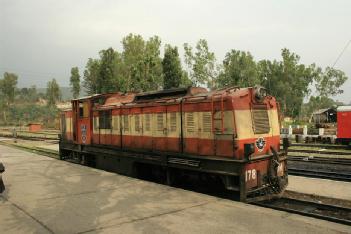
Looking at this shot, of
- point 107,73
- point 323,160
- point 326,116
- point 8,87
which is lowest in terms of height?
point 323,160

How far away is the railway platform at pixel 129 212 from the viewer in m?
6.51

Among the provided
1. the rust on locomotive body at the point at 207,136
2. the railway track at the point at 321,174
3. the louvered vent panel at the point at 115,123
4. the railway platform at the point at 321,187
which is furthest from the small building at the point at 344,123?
the louvered vent panel at the point at 115,123

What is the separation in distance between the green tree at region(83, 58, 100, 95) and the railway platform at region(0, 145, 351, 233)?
51.6 metres

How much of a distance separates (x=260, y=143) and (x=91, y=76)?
60.4 metres

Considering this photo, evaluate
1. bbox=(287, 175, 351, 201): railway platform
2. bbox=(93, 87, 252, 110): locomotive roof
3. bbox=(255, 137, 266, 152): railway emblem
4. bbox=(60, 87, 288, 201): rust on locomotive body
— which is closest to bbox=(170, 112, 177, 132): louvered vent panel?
bbox=(60, 87, 288, 201): rust on locomotive body

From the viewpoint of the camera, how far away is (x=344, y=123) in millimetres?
23500

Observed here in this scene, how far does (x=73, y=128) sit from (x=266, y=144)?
10476 mm

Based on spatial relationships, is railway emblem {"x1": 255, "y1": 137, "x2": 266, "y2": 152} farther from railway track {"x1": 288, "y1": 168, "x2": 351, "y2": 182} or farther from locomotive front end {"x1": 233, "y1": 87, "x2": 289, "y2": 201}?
railway track {"x1": 288, "y1": 168, "x2": 351, "y2": 182}

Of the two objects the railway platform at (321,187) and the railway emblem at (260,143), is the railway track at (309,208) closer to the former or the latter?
the railway platform at (321,187)

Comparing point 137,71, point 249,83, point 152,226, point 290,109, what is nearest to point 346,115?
point 152,226

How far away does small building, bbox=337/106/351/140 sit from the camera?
76.5ft

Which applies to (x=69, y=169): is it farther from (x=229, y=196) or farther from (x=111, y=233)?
(x=111, y=233)

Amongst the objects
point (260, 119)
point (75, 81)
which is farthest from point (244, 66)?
point (260, 119)

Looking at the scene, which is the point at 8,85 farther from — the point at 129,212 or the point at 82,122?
the point at 129,212
